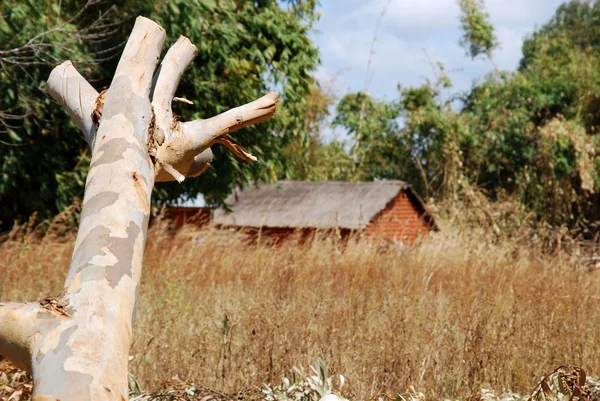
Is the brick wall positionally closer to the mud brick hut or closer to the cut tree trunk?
the mud brick hut

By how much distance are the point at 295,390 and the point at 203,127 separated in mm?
1208

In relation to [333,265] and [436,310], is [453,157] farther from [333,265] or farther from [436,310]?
[436,310]

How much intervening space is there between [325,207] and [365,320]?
1313 cm

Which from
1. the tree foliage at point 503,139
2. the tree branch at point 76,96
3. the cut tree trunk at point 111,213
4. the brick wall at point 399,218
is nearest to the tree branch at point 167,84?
the cut tree trunk at point 111,213

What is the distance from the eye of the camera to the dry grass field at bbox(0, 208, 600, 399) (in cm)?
446

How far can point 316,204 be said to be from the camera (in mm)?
18891

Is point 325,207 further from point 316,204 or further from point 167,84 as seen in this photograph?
point 167,84

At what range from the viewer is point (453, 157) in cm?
2173

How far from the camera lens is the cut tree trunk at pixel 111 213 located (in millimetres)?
2240

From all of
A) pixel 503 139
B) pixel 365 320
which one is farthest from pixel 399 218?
pixel 365 320

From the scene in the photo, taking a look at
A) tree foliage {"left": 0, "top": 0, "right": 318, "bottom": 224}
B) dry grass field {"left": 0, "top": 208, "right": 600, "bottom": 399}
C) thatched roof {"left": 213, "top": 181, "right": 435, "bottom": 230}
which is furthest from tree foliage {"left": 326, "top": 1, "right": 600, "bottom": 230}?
dry grass field {"left": 0, "top": 208, "right": 600, "bottom": 399}

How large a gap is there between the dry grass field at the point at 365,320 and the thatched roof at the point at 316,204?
9.24 m

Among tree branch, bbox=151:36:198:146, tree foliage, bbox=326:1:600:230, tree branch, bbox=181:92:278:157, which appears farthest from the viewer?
tree foliage, bbox=326:1:600:230

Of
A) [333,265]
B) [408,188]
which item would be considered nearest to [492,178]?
[408,188]
